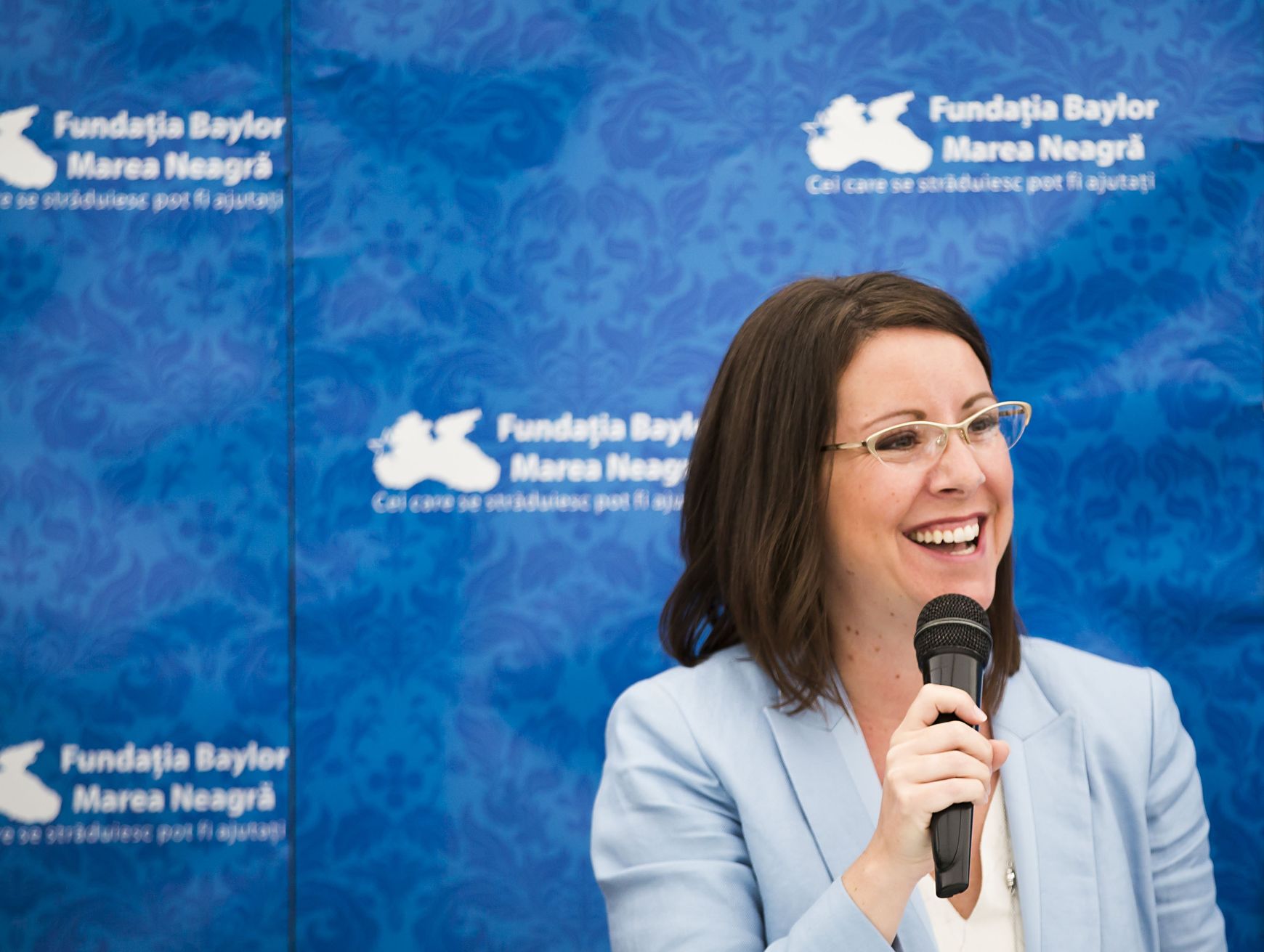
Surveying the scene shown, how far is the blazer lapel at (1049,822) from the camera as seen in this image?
1327 millimetres

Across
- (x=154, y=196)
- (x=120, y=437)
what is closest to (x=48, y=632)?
(x=120, y=437)

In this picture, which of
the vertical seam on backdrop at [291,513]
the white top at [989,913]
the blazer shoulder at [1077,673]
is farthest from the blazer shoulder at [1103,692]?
the vertical seam on backdrop at [291,513]

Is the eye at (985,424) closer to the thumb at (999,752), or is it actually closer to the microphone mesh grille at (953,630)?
the microphone mesh grille at (953,630)

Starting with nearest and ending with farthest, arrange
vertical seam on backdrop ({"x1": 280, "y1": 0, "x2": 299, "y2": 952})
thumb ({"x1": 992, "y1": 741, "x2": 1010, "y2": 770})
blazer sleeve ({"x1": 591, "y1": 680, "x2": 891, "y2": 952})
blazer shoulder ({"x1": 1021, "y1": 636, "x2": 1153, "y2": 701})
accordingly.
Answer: thumb ({"x1": 992, "y1": 741, "x2": 1010, "y2": 770}), blazer sleeve ({"x1": 591, "y1": 680, "x2": 891, "y2": 952}), blazer shoulder ({"x1": 1021, "y1": 636, "x2": 1153, "y2": 701}), vertical seam on backdrop ({"x1": 280, "y1": 0, "x2": 299, "y2": 952})

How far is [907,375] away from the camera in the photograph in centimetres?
139

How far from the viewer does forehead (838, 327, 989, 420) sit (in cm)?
138

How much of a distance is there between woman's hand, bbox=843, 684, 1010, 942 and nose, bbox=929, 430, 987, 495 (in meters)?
0.34

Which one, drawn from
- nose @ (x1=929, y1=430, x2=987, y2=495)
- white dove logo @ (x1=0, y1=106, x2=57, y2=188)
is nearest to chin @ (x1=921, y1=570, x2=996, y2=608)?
nose @ (x1=929, y1=430, x2=987, y2=495)

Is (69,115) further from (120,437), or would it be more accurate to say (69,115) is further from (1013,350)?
(1013,350)

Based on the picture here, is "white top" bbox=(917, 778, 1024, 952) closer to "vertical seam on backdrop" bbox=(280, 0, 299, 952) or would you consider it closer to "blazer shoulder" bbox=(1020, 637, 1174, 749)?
"blazer shoulder" bbox=(1020, 637, 1174, 749)

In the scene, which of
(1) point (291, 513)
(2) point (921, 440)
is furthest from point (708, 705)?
(1) point (291, 513)

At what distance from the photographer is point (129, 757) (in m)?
2.13

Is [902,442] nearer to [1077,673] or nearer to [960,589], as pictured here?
[960,589]

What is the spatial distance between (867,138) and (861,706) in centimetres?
117
